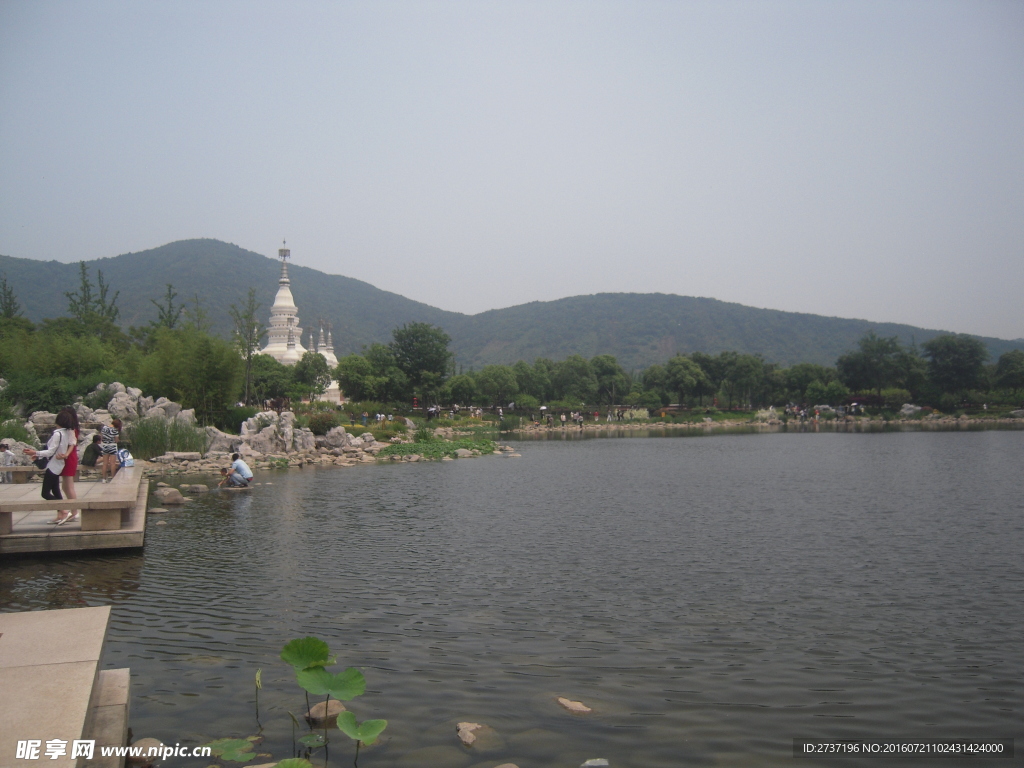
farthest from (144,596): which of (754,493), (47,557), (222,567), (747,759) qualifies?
(754,493)

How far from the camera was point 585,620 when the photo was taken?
28.1 ft

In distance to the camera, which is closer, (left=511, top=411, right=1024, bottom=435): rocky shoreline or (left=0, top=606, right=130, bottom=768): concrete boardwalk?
(left=0, top=606, right=130, bottom=768): concrete boardwalk

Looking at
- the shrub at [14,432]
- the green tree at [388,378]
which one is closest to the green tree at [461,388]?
the green tree at [388,378]

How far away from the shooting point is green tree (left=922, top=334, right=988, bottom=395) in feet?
275

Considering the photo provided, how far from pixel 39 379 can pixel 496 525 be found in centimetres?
2547

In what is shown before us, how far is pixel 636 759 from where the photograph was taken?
5.31 metres

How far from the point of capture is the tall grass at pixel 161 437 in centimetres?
2727

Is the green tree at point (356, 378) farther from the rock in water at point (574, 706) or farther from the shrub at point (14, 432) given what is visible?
the rock in water at point (574, 706)

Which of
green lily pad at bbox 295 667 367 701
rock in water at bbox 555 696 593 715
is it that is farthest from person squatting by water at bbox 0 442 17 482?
rock in water at bbox 555 696 593 715

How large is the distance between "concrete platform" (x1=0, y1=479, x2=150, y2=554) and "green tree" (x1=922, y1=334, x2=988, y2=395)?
311ft

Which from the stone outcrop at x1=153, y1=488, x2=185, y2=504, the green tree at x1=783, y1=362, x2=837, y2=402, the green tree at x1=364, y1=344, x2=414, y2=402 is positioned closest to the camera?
the stone outcrop at x1=153, y1=488, x2=185, y2=504

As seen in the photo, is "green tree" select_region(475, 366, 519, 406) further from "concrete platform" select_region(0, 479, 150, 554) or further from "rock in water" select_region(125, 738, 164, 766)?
"rock in water" select_region(125, 738, 164, 766)

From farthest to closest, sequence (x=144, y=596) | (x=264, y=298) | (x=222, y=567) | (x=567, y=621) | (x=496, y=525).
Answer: (x=264, y=298), (x=496, y=525), (x=222, y=567), (x=144, y=596), (x=567, y=621)

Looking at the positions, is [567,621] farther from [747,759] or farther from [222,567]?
[222,567]
